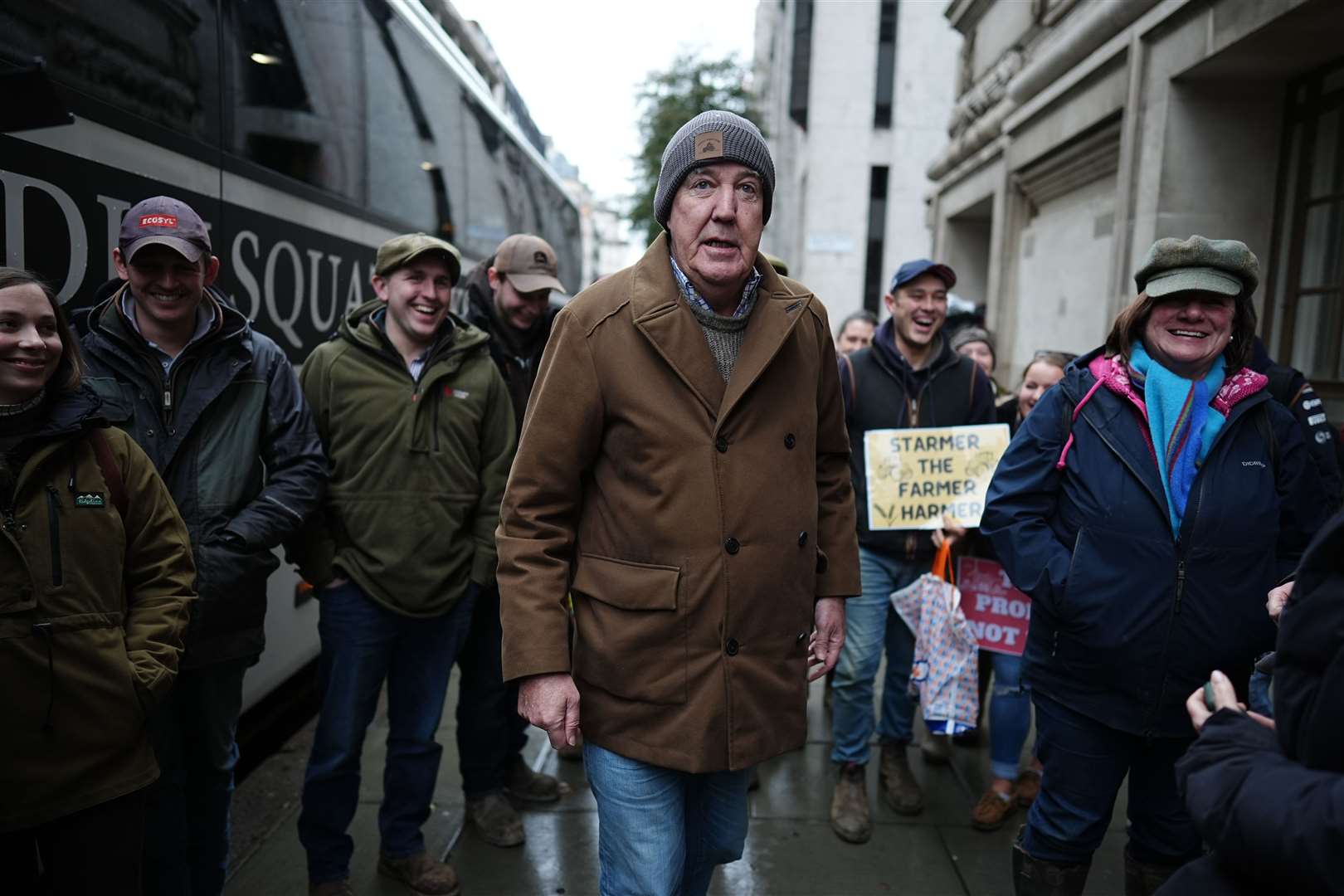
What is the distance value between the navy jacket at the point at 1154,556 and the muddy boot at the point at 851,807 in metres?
1.39

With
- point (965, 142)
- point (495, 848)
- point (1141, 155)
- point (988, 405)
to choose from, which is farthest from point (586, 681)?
point (965, 142)

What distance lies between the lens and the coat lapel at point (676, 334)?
6.95 feet

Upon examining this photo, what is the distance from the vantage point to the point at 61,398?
7.08ft

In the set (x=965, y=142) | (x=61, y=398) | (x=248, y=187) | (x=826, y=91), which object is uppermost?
(x=826, y=91)

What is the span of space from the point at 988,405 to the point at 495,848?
8.90 ft

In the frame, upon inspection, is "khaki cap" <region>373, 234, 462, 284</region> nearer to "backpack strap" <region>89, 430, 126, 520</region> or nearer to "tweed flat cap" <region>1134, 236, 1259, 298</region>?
"backpack strap" <region>89, 430, 126, 520</region>

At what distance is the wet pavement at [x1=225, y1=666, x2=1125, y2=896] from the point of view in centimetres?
337

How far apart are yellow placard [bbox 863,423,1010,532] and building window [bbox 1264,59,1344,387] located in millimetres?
2148

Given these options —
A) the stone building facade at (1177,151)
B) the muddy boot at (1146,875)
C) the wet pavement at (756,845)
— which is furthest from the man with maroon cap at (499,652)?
the stone building facade at (1177,151)

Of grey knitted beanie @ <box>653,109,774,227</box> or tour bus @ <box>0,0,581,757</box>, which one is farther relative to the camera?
tour bus @ <box>0,0,581,757</box>

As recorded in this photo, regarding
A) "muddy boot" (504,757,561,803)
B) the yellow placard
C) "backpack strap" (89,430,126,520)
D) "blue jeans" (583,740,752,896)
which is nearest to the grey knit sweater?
"blue jeans" (583,740,752,896)

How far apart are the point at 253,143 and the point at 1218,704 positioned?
4105 millimetres

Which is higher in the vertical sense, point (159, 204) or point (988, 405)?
point (159, 204)

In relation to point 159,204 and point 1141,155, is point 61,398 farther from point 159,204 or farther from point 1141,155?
point 1141,155
